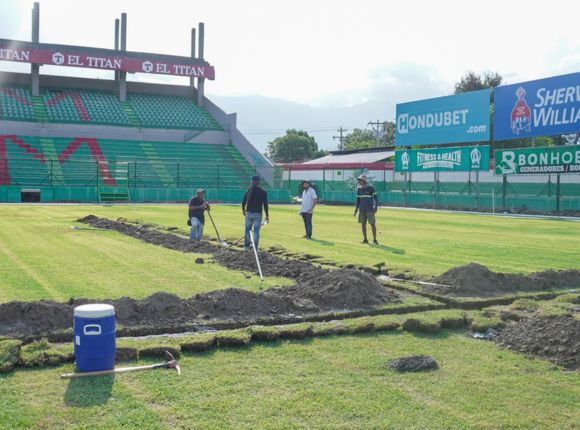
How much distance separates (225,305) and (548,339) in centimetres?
403

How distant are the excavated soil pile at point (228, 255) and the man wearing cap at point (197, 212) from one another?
44 cm

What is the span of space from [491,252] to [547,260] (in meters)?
1.69

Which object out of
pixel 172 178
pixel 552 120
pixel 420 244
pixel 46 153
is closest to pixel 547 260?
pixel 420 244

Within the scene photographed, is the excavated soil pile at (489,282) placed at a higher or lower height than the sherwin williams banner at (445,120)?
lower

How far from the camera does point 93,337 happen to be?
232 inches

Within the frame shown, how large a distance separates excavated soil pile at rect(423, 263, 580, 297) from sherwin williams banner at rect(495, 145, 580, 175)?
25584mm

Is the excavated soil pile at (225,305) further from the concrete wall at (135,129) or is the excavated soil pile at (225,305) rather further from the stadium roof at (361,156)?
the stadium roof at (361,156)

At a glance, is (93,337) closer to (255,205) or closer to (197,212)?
(255,205)

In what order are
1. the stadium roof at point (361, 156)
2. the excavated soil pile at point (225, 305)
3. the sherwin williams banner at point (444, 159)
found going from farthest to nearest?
1. the stadium roof at point (361, 156)
2. the sherwin williams banner at point (444, 159)
3. the excavated soil pile at point (225, 305)

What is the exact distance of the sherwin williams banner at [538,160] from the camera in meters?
34.8

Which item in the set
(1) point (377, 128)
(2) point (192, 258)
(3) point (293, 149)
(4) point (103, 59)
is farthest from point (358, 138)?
(2) point (192, 258)

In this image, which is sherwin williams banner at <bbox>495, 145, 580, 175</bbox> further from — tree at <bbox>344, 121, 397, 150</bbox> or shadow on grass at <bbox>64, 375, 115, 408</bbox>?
tree at <bbox>344, 121, 397, 150</bbox>

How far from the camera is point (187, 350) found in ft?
22.5

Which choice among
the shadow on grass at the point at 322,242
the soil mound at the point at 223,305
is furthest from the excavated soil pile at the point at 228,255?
the shadow on grass at the point at 322,242
